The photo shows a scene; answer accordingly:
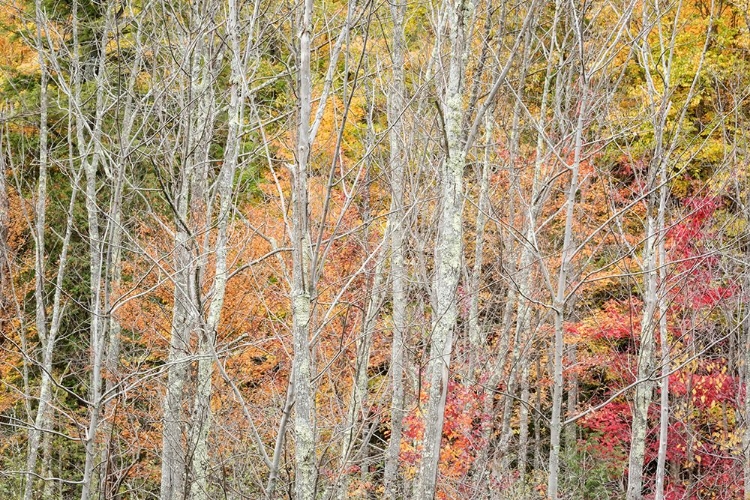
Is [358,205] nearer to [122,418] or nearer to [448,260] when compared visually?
[122,418]

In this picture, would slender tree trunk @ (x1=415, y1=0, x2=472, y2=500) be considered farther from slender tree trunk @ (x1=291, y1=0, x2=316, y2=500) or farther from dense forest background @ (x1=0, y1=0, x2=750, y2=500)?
slender tree trunk @ (x1=291, y1=0, x2=316, y2=500)

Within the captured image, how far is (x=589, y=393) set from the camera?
59.7 feet

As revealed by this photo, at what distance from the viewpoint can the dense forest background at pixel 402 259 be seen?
7.20 meters

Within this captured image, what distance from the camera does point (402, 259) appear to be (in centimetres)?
930

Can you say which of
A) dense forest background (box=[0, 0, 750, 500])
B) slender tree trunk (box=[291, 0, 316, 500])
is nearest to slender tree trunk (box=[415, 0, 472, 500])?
dense forest background (box=[0, 0, 750, 500])

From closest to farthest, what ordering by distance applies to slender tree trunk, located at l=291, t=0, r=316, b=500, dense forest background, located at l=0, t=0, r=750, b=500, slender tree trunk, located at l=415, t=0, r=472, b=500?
1. slender tree trunk, located at l=291, t=0, r=316, b=500
2. slender tree trunk, located at l=415, t=0, r=472, b=500
3. dense forest background, located at l=0, t=0, r=750, b=500

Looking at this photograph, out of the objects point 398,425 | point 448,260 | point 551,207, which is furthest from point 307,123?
point 551,207

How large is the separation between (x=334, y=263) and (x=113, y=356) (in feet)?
14.0

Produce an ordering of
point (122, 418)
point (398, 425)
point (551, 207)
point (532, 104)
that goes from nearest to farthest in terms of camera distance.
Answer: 1. point (398, 425)
2. point (122, 418)
3. point (551, 207)
4. point (532, 104)

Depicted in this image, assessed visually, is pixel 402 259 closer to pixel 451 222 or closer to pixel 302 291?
pixel 451 222

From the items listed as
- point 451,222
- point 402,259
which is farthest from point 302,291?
point 402,259

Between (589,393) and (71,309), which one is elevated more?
(71,309)

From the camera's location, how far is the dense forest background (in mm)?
7195

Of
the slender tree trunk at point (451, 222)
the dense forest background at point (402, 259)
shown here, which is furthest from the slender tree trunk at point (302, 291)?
the dense forest background at point (402, 259)
